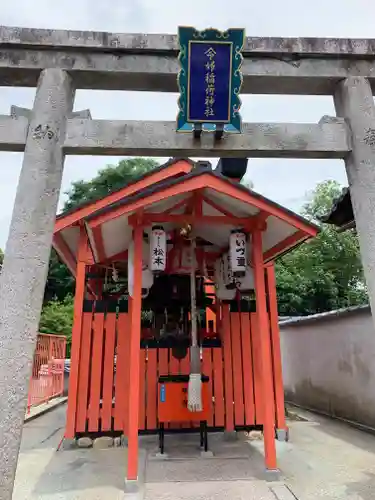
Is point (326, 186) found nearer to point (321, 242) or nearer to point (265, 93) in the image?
point (321, 242)

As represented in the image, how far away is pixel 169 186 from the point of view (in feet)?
16.6

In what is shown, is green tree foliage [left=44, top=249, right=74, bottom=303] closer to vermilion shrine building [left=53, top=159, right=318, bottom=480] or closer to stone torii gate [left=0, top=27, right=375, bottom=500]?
vermilion shrine building [left=53, top=159, right=318, bottom=480]

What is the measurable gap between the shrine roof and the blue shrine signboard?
3.85 ft

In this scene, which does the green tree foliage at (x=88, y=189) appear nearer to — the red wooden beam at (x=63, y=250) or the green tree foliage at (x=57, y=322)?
the green tree foliage at (x=57, y=322)

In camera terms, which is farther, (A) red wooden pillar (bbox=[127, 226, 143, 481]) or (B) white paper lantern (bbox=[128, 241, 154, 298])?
(B) white paper lantern (bbox=[128, 241, 154, 298])

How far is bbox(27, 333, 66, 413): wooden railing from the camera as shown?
9.90m

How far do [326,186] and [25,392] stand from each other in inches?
1181

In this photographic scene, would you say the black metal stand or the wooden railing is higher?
the wooden railing

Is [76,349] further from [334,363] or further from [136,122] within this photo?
[334,363]

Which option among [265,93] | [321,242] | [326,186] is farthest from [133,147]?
[326,186]

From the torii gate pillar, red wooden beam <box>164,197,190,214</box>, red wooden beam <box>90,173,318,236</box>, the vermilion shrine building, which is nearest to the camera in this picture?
the torii gate pillar

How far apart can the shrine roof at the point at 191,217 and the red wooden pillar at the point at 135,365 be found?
51 centimetres

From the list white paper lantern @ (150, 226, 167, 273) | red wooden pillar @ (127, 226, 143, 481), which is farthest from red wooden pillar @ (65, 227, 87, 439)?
white paper lantern @ (150, 226, 167, 273)

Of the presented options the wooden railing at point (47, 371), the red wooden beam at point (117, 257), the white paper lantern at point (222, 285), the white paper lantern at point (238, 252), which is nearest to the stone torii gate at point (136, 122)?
the white paper lantern at point (238, 252)
